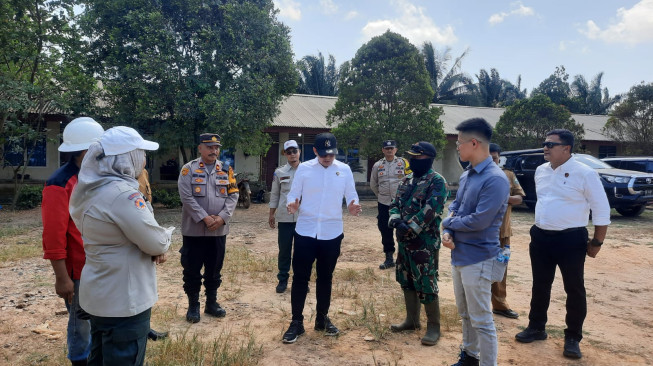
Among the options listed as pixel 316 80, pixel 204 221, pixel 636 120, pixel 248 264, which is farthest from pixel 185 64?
pixel 316 80

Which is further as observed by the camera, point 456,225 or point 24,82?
point 24,82

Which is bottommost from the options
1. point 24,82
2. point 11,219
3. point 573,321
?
point 11,219

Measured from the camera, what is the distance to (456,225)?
3.03 m

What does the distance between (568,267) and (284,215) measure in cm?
315

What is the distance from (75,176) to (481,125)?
277 cm

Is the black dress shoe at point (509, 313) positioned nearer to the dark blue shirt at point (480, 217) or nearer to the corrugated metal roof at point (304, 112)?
the dark blue shirt at point (480, 217)

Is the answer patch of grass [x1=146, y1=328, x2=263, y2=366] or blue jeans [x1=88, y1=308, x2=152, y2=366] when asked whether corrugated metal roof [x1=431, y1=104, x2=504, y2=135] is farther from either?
blue jeans [x1=88, y1=308, x2=152, y2=366]

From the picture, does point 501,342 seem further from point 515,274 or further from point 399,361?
point 515,274

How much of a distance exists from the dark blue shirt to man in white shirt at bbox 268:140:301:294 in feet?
8.67

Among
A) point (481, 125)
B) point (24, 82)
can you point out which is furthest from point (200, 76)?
point (481, 125)

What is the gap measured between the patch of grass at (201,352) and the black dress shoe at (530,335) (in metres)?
2.29

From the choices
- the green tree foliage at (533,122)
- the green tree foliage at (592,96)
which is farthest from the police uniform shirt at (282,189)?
the green tree foliage at (592,96)

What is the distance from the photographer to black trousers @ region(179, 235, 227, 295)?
432 cm

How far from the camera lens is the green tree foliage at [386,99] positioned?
14.0 m
